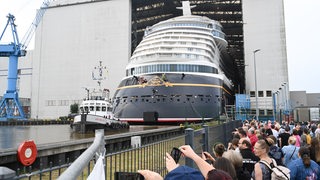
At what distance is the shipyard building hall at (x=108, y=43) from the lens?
51.7m

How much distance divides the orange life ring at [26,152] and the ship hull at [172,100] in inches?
900

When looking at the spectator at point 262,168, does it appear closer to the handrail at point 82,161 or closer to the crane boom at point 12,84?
the handrail at point 82,161

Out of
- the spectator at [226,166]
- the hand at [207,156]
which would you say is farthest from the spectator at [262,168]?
the spectator at [226,166]

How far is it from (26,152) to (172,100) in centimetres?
2428

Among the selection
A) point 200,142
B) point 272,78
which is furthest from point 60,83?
point 200,142

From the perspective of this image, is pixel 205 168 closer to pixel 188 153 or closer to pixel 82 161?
pixel 188 153

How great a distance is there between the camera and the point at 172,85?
3447 cm

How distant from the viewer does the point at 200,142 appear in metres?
6.88

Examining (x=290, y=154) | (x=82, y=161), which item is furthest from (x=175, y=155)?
(x=290, y=154)

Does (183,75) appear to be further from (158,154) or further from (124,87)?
(158,154)

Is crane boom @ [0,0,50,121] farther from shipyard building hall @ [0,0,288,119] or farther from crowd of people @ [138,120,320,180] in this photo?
crowd of people @ [138,120,320,180]

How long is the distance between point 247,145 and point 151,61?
32122mm

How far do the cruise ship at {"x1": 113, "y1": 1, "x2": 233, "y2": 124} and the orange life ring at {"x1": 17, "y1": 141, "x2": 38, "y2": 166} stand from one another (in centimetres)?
2289

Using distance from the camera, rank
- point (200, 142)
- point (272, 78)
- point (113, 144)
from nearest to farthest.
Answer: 1. point (200, 142)
2. point (113, 144)
3. point (272, 78)
